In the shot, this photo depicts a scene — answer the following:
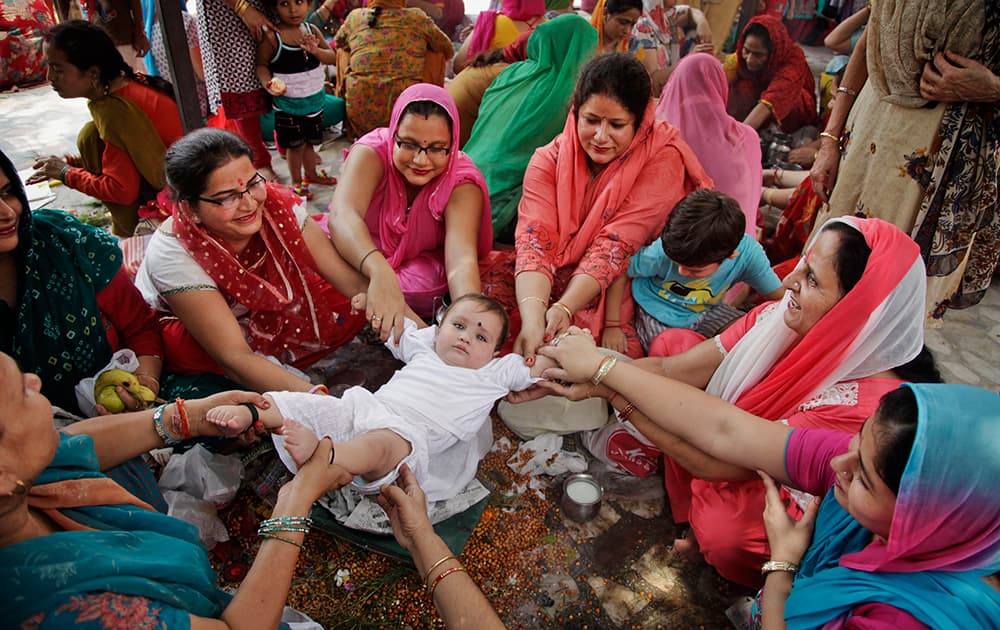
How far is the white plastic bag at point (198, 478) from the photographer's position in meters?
2.24

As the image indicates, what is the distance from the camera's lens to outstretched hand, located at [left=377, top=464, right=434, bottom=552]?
70.3 inches

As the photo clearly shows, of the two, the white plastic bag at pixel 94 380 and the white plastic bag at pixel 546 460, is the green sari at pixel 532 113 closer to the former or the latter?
the white plastic bag at pixel 546 460

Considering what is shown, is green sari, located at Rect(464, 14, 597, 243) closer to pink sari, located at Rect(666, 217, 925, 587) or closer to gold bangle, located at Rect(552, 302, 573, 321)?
gold bangle, located at Rect(552, 302, 573, 321)

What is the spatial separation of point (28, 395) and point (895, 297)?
231cm

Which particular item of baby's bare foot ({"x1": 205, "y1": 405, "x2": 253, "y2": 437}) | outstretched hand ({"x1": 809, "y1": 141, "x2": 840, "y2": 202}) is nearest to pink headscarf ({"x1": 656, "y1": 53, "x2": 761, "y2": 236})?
outstretched hand ({"x1": 809, "y1": 141, "x2": 840, "y2": 202})

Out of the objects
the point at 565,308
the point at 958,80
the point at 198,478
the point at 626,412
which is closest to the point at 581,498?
the point at 626,412

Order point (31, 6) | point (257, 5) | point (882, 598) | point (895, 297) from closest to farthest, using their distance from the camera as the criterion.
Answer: point (882, 598) → point (895, 297) → point (257, 5) → point (31, 6)

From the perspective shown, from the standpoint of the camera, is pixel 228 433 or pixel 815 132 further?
pixel 815 132

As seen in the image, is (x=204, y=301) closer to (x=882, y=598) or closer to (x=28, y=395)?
(x=28, y=395)

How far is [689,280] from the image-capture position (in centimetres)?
288

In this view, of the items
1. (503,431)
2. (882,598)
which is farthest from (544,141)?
(882,598)

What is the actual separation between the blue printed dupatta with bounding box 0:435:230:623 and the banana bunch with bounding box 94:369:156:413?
0.71 metres

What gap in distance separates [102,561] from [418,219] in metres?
2.23

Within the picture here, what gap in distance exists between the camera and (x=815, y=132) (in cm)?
595
